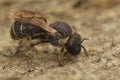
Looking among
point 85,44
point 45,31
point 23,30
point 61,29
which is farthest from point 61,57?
point 85,44

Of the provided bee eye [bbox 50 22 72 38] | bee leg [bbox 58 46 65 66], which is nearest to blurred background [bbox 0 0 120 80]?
bee leg [bbox 58 46 65 66]

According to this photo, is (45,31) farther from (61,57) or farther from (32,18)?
(61,57)

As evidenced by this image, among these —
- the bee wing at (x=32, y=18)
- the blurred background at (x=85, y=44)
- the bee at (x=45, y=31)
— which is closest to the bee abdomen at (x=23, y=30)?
the bee at (x=45, y=31)

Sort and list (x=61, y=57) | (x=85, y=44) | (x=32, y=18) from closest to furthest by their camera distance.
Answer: (x=61, y=57), (x=32, y=18), (x=85, y=44)

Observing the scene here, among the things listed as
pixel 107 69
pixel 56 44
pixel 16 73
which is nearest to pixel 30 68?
pixel 16 73

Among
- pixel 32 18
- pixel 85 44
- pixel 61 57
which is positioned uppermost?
pixel 32 18

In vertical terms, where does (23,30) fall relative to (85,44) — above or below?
above

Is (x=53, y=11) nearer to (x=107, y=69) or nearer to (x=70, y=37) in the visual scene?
(x=70, y=37)

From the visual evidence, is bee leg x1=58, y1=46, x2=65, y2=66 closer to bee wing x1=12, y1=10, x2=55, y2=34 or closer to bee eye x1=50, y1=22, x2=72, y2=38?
bee eye x1=50, y1=22, x2=72, y2=38
